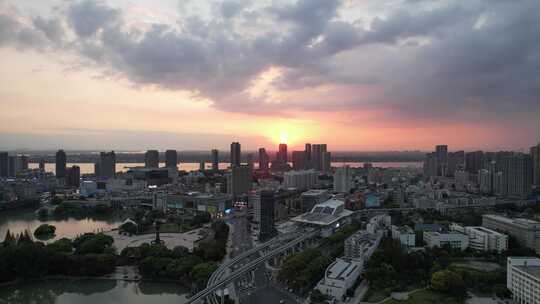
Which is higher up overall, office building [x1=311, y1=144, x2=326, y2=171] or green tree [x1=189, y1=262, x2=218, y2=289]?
office building [x1=311, y1=144, x2=326, y2=171]

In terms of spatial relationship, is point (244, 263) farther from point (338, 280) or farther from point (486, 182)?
point (486, 182)

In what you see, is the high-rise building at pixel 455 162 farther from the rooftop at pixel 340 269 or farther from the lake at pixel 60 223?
the rooftop at pixel 340 269

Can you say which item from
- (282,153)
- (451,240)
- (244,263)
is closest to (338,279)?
(244,263)

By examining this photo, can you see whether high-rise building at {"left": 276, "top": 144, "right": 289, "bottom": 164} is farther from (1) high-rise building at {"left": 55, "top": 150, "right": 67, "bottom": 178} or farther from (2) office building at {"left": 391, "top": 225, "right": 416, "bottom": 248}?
(2) office building at {"left": 391, "top": 225, "right": 416, "bottom": 248}

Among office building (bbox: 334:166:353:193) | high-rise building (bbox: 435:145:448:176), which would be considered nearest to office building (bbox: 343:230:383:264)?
office building (bbox: 334:166:353:193)

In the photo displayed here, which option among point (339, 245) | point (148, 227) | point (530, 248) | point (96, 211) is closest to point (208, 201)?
point (148, 227)

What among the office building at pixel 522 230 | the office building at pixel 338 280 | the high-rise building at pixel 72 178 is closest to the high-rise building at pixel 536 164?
the office building at pixel 522 230

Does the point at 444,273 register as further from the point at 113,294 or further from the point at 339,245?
the point at 113,294
